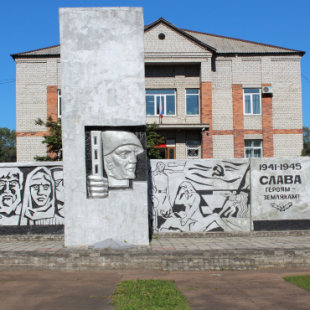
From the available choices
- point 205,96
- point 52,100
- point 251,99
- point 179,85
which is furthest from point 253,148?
point 52,100

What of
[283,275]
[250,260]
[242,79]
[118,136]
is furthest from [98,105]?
[242,79]

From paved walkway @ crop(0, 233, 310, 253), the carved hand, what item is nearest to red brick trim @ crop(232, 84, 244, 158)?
paved walkway @ crop(0, 233, 310, 253)

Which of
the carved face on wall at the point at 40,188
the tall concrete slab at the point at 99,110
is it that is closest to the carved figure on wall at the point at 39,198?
the carved face on wall at the point at 40,188

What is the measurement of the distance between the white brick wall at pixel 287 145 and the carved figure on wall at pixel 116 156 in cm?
1608

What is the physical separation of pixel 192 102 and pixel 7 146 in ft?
137

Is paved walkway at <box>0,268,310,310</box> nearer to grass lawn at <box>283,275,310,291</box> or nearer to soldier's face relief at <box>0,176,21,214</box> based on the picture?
grass lawn at <box>283,275,310,291</box>

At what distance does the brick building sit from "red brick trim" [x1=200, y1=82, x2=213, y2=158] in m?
0.06

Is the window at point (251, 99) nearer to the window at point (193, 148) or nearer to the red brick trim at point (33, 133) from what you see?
the window at point (193, 148)

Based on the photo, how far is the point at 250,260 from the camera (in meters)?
7.36

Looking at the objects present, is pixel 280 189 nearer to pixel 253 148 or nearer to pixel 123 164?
pixel 123 164

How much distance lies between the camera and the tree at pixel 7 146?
54.2m

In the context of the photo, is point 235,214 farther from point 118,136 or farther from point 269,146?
point 269,146

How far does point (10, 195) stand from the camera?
33.0ft

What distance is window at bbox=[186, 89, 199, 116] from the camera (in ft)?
75.3
